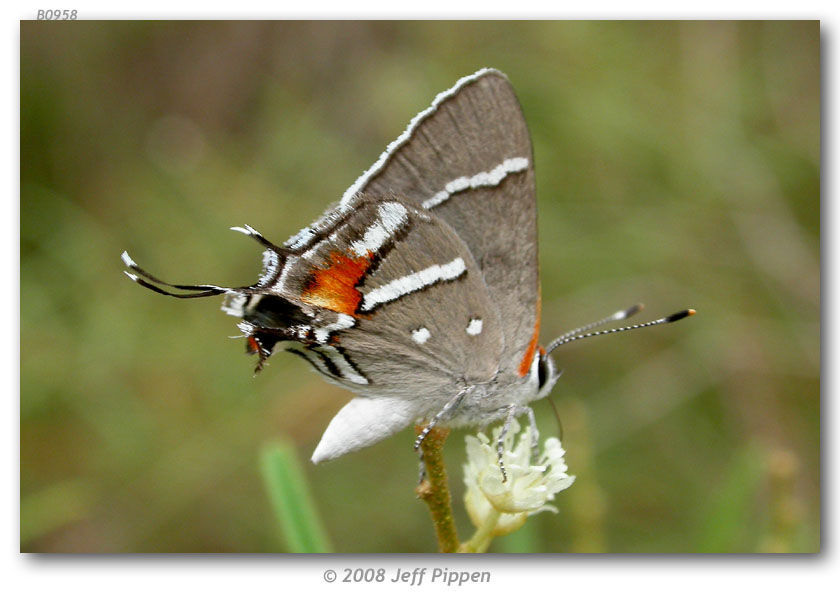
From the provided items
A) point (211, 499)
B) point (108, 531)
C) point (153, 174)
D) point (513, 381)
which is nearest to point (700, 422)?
point (513, 381)

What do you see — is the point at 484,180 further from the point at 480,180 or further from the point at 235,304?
the point at 235,304

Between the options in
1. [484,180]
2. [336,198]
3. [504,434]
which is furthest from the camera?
[336,198]

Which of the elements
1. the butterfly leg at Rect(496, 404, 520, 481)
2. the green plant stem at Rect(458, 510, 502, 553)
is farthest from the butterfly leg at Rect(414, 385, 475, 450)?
the green plant stem at Rect(458, 510, 502, 553)

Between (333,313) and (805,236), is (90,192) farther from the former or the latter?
(805,236)

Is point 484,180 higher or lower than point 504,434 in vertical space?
higher

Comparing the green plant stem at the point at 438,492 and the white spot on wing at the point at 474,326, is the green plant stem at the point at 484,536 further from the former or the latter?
the white spot on wing at the point at 474,326

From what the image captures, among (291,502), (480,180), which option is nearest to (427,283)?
(480,180)

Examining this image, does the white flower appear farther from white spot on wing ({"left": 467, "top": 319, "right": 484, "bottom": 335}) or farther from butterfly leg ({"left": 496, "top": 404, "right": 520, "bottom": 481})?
white spot on wing ({"left": 467, "top": 319, "right": 484, "bottom": 335})
